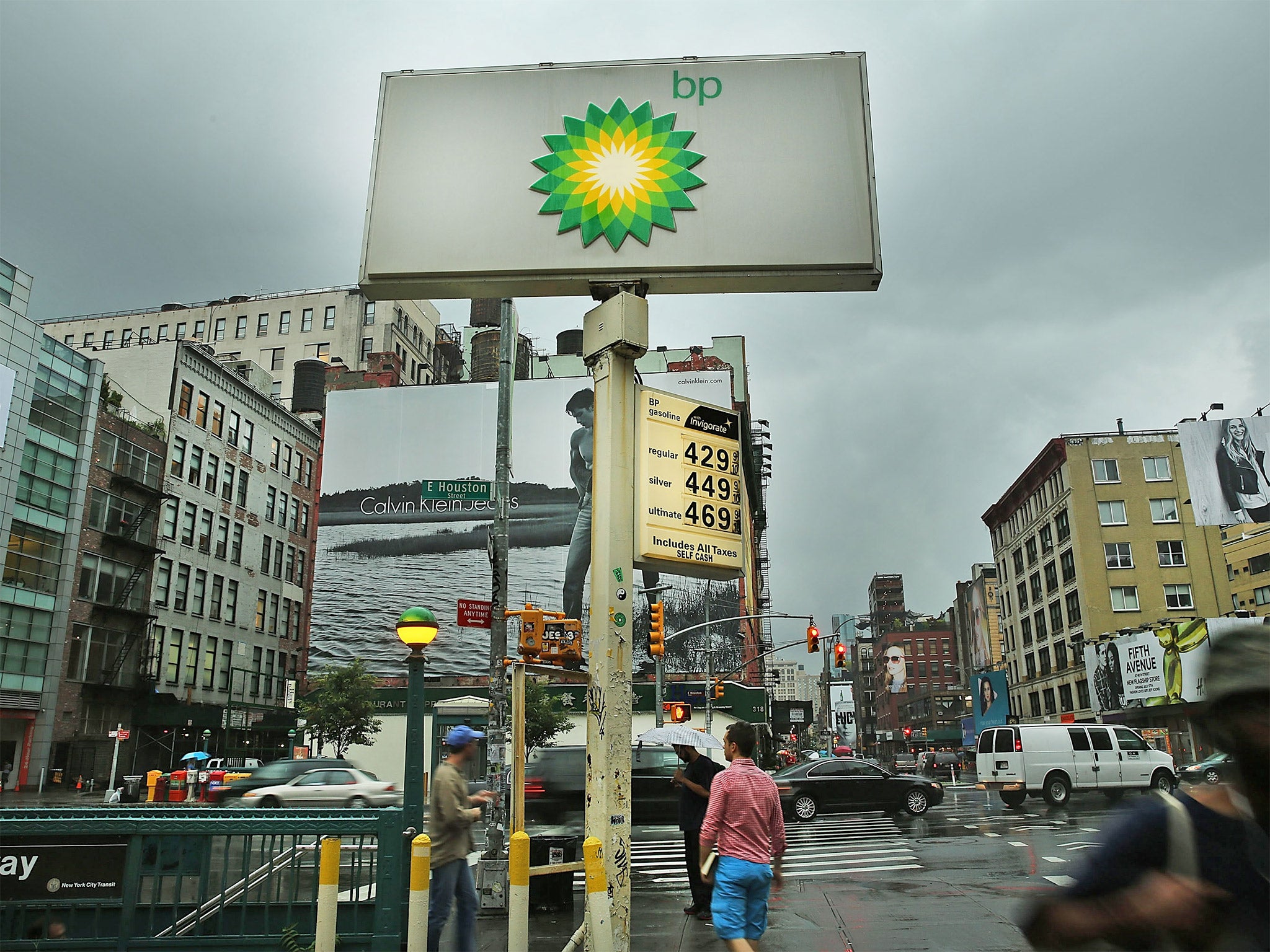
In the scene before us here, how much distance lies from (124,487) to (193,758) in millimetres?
18800

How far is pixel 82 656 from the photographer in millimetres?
44812

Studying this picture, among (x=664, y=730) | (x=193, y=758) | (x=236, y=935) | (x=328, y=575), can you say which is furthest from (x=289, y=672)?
(x=236, y=935)

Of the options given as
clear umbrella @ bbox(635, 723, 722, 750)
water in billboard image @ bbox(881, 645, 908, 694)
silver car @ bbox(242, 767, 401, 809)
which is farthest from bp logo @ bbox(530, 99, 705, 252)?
water in billboard image @ bbox(881, 645, 908, 694)

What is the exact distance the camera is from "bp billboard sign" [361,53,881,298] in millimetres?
9398

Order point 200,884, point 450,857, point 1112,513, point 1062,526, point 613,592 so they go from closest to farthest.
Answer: point 450,857 → point 200,884 → point 613,592 → point 1112,513 → point 1062,526

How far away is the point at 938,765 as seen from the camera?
63.0 m

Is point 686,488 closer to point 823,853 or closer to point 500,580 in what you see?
point 500,580

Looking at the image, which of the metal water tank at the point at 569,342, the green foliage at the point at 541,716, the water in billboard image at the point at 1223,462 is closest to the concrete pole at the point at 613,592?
the green foliage at the point at 541,716

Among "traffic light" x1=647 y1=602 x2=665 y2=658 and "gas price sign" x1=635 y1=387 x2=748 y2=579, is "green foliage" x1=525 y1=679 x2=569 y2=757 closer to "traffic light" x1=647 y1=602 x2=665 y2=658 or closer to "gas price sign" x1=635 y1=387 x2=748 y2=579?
"traffic light" x1=647 y1=602 x2=665 y2=658

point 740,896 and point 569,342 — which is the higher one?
point 569,342

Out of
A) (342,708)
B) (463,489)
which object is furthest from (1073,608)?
(463,489)

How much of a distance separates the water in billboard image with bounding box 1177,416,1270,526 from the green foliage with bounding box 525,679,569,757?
33673 mm

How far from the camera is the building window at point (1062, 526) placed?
65.4 meters

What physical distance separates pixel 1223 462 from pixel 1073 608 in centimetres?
1941
